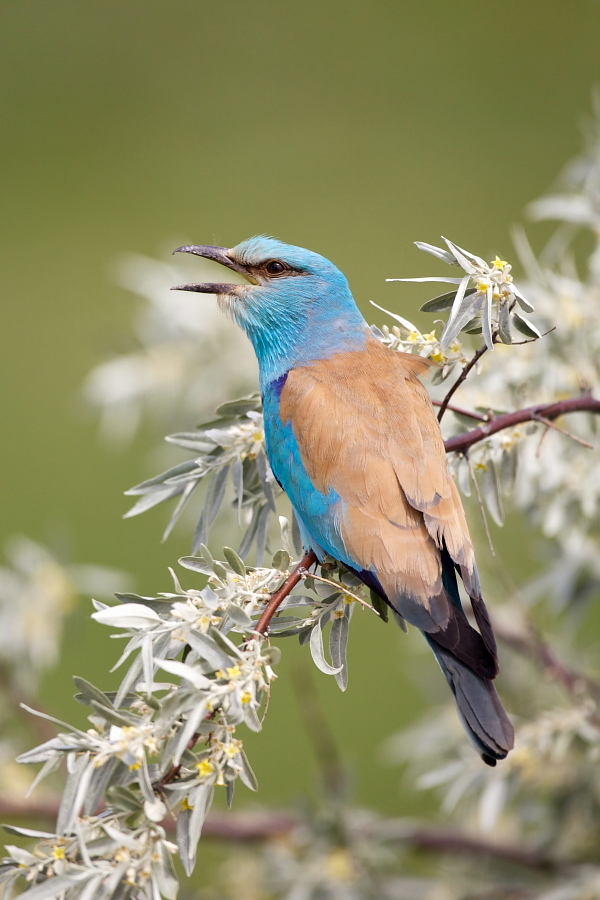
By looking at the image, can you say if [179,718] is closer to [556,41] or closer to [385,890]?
[385,890]

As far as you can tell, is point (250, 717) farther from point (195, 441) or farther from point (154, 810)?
point (195, 441)

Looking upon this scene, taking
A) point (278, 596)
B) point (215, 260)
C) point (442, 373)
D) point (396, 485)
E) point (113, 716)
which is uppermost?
point (215, 260)

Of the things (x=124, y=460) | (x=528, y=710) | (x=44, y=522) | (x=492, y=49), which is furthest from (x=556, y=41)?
(x=528, y=710)

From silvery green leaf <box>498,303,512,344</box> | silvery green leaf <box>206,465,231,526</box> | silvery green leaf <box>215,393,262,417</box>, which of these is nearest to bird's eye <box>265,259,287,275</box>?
silvery green leaf <box>215,393,262,417</box>

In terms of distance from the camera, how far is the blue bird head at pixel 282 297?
134cm

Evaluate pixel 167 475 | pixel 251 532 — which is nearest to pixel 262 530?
pixel 251 532

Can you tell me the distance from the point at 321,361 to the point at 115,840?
2.06ft

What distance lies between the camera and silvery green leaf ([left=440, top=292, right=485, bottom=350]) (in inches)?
40.9

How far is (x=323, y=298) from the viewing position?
1.38 metres

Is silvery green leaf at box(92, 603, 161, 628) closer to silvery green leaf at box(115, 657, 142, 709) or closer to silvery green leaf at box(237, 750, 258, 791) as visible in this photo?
silvery green leaf at box(115, 657, 142, 709)

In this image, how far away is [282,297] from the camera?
1383 millimetres

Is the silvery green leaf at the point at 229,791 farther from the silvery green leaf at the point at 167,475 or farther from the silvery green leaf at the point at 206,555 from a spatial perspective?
the silvery green leaf at the point at 167,475

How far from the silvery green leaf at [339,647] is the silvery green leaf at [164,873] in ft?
0.70

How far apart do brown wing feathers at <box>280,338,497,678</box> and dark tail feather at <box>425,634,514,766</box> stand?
0.05 feet
